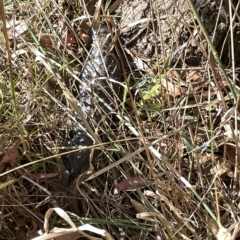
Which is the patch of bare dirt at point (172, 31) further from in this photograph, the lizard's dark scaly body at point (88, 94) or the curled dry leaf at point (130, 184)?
the curled dry leaf at point (130, 184)

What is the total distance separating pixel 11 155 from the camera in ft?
5.19

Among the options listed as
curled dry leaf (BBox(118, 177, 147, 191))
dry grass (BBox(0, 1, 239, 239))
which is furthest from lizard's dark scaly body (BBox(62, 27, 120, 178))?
curled dry leaf (BBox(118, 177, 147, 191))

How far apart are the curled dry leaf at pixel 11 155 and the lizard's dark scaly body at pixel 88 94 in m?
0.17

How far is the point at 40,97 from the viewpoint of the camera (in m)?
1.71

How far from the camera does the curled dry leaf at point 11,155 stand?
1.58 metres

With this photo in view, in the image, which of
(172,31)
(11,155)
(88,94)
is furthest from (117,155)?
(172,31)

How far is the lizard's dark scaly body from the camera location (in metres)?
1.65

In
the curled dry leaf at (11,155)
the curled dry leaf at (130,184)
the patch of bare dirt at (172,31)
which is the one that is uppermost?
the patch of bare dirt at (172,31)

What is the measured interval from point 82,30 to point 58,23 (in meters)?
0.10

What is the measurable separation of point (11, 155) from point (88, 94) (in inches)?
14.0

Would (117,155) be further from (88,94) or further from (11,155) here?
(11,155)

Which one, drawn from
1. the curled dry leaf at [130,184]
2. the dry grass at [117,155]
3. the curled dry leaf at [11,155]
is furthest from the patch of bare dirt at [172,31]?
the curled dry leaf at [11,155]

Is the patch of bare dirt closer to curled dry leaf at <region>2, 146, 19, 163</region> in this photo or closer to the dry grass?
the dry grass

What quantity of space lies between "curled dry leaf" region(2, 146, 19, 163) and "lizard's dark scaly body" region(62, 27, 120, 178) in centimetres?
17
